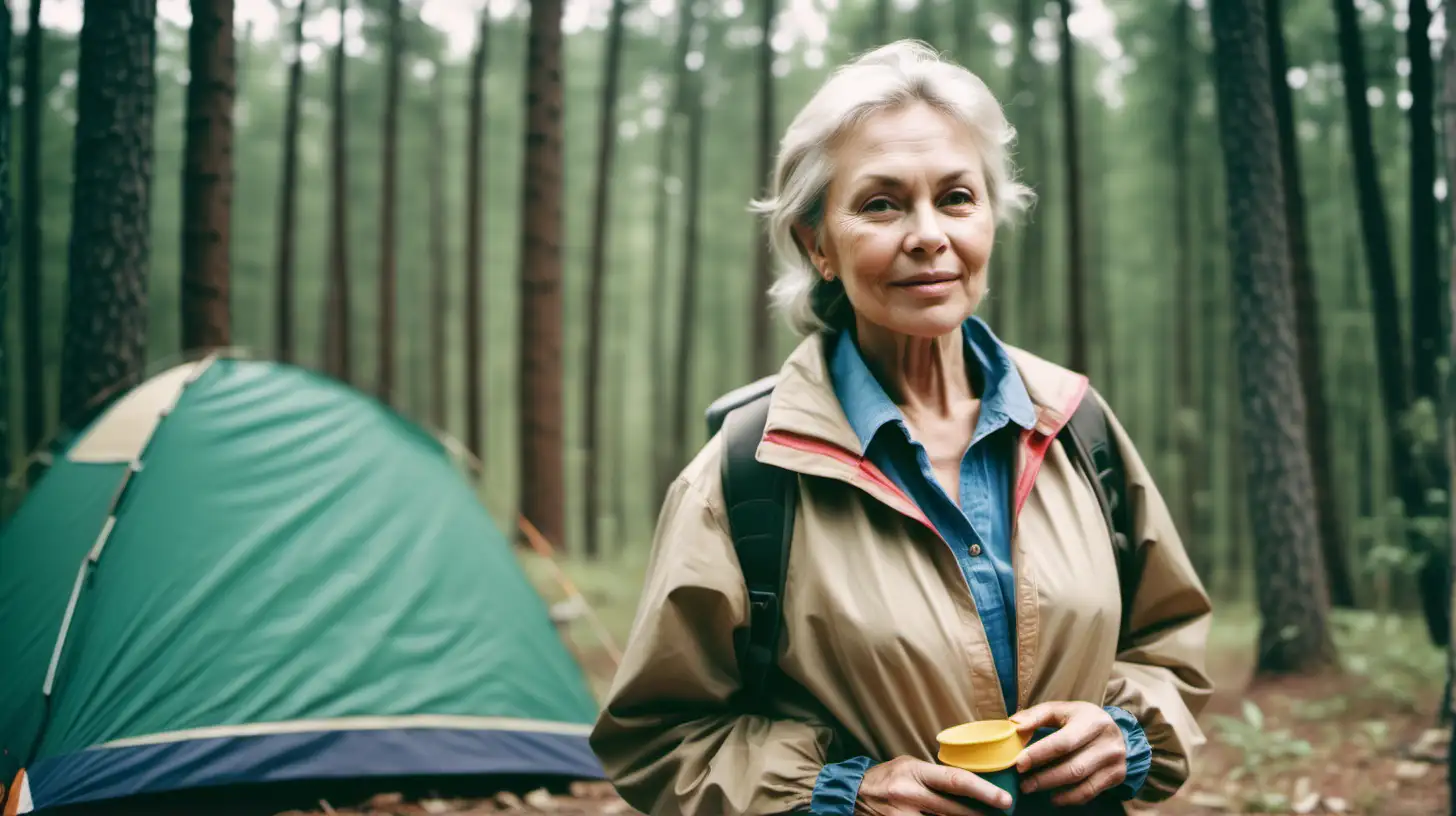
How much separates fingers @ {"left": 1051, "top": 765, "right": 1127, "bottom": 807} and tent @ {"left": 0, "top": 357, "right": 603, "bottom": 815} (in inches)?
121

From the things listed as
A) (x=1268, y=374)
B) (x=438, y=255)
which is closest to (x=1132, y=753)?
(x=1268, y=374)

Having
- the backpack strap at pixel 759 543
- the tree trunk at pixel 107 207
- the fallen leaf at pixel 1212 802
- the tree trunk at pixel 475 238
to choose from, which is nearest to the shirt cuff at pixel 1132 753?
the backpack strap at pixel 759 543

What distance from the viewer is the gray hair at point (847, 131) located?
5.53ft

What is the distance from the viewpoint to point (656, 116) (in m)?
15.8

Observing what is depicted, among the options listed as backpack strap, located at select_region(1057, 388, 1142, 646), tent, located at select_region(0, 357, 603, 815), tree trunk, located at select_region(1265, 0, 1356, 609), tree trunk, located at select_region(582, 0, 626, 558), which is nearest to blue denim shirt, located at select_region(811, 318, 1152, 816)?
backpack strap, located at select_region(1057, 388, 1142, 646)

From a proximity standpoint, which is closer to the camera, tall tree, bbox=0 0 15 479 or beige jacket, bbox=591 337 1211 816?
beige jacket, bbox=591 337 1211 816

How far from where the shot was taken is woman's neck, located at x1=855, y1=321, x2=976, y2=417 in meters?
1.80

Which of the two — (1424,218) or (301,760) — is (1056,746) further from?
(1424,218)

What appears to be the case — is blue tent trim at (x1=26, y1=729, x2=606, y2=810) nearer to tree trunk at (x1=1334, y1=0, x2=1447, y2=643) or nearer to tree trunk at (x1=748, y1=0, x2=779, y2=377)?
tree trunk at (x1=1334, y1=0, x2=1447, y2=643)

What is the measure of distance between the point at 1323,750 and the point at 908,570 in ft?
15.3

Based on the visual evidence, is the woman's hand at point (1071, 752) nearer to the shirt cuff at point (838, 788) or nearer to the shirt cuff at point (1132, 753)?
the shirt cuff at point (1132, 753)

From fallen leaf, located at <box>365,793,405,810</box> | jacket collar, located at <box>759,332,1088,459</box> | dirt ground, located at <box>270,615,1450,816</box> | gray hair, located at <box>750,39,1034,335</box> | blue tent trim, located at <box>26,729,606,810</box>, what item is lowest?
dirt ground, located at <box>270,615,1450,816</box>

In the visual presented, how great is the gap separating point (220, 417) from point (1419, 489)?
6.56 meters

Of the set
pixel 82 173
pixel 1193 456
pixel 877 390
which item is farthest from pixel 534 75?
pixel 1193 456
